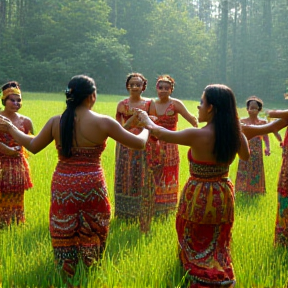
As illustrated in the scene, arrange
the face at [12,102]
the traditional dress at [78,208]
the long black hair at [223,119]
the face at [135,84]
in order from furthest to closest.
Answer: the face at [135,84]
the face at [12,102]
the traditional dress at [78,208]
the long black hair at [223,119]

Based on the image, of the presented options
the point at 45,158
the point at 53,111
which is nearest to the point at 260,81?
the point at 53,111

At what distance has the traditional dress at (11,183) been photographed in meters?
4.83

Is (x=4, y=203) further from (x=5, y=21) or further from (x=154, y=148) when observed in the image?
(x=5, y=21)

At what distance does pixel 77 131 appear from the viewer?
10.8 ft

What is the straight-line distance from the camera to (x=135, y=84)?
5391 millimetres

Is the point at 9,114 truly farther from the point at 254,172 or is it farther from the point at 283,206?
the point at 254,172

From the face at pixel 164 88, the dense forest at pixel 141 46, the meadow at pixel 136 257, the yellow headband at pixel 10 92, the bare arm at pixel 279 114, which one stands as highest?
the dense forest at pixel 141 46

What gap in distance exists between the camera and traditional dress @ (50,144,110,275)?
335 centimetres

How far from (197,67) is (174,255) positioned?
1823 inches

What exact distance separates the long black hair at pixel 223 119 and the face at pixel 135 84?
2283 millimetres

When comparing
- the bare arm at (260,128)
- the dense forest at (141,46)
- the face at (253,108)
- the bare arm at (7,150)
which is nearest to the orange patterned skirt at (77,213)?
the bare arm at (7,150)

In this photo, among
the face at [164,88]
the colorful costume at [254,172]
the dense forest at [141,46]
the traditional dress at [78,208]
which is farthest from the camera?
the dense forest at [141,46]

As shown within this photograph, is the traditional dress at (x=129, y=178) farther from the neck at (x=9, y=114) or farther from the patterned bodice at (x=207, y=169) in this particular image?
the patterned bodice at (x=207, y=169)

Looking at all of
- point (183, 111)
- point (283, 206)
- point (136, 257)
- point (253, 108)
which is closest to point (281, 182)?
point (283, 206)
